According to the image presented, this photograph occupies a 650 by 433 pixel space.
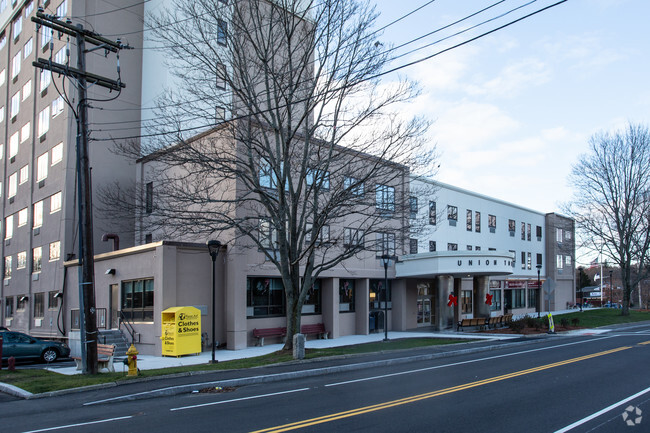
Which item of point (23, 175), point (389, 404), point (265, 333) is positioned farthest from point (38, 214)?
point (389, 404)

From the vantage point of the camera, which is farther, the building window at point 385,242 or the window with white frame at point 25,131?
the window with white frame at point 25,131

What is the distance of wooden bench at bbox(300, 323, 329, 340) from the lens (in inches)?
1040

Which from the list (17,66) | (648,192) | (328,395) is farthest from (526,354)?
(17,66)

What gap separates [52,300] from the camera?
30.9m

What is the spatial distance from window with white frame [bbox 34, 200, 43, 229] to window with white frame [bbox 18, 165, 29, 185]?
3.29 metres

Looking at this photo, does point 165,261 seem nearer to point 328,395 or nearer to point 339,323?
point 339,323

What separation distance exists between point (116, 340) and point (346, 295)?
12.2m

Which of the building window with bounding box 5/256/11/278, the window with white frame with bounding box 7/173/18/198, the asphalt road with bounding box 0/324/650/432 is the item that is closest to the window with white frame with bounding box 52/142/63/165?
the window with white frame with bounding box 7/173/18/198

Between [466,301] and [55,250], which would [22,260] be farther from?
[466,301]

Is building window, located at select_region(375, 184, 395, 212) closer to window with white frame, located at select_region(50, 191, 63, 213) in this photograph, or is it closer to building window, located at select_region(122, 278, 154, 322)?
building window, located at select_region(122, 278, 154, 322)

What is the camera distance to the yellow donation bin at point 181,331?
2008 cm

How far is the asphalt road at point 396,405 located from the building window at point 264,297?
33.7ft

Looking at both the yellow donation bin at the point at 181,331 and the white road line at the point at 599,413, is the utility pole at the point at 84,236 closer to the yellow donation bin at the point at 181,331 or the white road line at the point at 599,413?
the yellow donation bin at the point at 181,331

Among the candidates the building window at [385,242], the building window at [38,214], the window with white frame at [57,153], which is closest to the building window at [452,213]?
the building window at [385,242]
